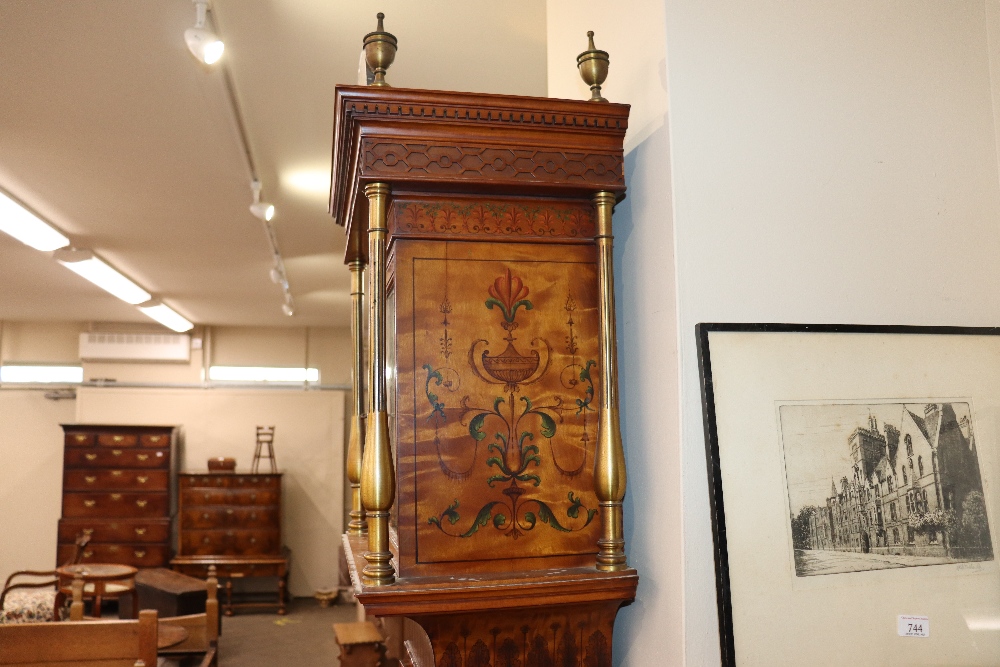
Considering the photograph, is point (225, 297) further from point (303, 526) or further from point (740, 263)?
point (740, 263)

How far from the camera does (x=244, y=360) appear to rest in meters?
10.1

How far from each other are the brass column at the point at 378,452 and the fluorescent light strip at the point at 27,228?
13.4 ft

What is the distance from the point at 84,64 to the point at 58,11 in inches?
15.7

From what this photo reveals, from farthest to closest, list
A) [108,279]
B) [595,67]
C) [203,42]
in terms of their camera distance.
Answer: [108,279] → [203,42] → [595,67]

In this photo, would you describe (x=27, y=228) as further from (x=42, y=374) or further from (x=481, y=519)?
(x=42, y=374)

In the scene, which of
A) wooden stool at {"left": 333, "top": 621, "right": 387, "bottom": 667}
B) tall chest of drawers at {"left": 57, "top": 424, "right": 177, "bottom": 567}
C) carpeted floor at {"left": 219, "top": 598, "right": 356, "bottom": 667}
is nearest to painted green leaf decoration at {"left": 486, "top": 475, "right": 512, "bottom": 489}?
wooden stool at {"left": 333, "top": 621, "right": 387, "bottom": 667}

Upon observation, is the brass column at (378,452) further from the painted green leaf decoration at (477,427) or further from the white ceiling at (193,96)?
the white ceiling at (193,96)

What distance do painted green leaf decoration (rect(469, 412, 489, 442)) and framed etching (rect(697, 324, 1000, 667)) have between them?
0.42 meters

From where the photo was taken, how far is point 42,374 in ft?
32.0

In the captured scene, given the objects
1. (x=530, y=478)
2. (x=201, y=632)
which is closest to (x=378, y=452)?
(x=530, y=478)

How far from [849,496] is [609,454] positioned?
0.45m

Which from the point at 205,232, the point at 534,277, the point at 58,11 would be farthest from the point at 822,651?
the point at 205,232

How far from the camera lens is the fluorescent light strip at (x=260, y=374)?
396 inches

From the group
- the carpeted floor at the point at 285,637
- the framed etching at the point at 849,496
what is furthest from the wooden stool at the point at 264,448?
the framed etching at the point at 849,496
